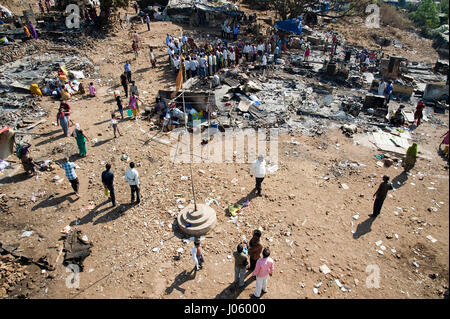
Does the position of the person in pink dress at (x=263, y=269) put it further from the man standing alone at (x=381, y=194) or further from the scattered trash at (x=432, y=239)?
the scattered trash at (x=432, y=239)

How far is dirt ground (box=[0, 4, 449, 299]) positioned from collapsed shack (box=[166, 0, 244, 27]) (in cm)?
1664

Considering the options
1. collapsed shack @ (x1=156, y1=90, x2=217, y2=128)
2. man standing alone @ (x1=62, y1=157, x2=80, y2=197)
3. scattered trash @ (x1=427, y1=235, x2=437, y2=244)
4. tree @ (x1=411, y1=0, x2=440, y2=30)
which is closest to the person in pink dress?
scattered trash @ (x1=427, y1=235, x2=437, y2=244)

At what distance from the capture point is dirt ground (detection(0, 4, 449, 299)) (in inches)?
220

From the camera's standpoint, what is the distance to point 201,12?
23406 mm

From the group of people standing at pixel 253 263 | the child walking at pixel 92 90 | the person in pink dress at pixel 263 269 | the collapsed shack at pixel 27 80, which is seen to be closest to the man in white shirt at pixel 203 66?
the child walking at pixel 92 90

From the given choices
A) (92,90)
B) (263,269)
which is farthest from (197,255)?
(92,90)

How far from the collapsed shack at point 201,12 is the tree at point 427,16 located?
21.9 m

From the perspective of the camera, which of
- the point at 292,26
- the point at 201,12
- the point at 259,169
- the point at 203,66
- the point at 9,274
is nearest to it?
the point at 9,274

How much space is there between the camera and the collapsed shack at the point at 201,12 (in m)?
22.8

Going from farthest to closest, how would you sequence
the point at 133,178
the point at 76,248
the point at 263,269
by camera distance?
the point at 133,178 < the point at 76,248 < the point at 263,269

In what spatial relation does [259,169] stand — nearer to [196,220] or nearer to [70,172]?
[196,220]

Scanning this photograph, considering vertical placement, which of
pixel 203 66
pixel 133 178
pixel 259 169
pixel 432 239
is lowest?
pixel 432 239

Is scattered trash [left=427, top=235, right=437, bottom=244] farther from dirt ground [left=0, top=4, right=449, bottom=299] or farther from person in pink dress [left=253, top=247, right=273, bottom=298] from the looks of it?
person in pink dress [left=253, top=247, right=273, bottom=298]

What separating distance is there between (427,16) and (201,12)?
26.4m
